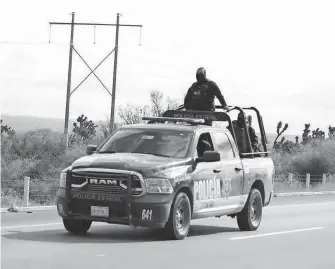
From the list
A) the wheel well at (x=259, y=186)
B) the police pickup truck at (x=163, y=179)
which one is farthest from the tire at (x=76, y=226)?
the wheel well at (x=259, y=186)

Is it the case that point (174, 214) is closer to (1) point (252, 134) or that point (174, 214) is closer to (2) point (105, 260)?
(2) point (105, 260)

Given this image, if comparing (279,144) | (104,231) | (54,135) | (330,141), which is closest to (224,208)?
(104,231)

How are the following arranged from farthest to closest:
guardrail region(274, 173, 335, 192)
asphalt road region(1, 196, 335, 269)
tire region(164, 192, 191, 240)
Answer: guardrail region(274, 173, 335, 192), tire region(164, 192, 191, 240), asphalt road region(1, 196, 335, 269)

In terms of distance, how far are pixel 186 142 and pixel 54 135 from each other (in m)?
35.5

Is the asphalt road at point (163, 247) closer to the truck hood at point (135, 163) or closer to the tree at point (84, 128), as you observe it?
the truck hood at point (135, 163)

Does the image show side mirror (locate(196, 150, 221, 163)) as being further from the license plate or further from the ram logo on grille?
the license plate

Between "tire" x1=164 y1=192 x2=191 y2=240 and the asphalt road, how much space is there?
20 centimetres

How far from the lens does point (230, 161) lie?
18047 millimetres

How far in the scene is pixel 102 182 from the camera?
15.4m

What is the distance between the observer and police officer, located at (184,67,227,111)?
18984 millimetres

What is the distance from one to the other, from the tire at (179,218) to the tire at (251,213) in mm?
2906

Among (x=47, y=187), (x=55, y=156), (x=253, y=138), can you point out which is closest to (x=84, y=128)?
(x=55, y=156)

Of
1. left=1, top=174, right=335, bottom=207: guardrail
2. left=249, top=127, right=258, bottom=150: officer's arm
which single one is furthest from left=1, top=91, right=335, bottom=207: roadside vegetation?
left=249, top=127, right=258, bottom=150: officer's arm

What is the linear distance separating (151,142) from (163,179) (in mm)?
1374
